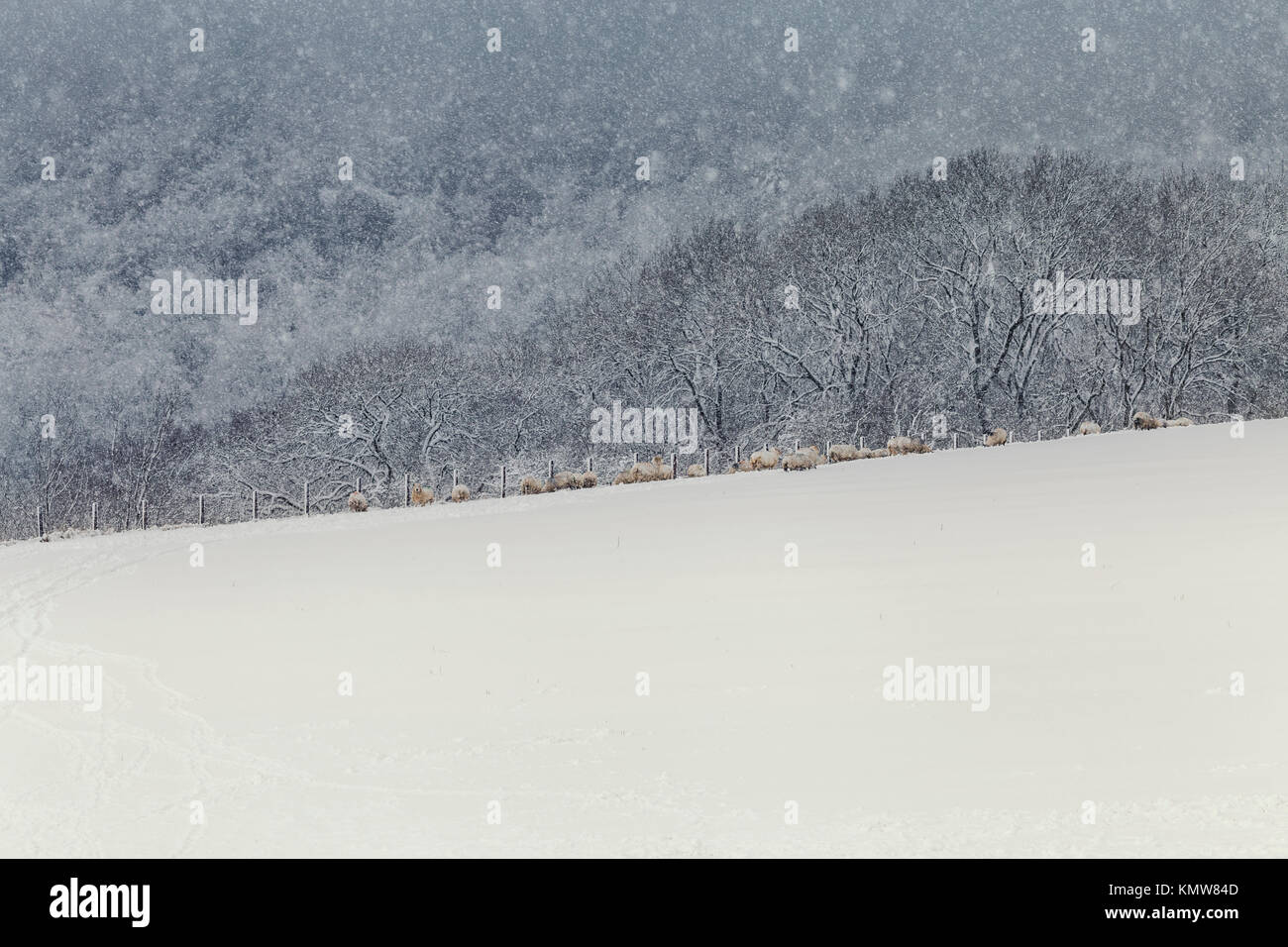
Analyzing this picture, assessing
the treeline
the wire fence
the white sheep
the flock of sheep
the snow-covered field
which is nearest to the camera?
the snow-covered field

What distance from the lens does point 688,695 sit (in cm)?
1245

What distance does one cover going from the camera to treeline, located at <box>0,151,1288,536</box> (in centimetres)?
5678

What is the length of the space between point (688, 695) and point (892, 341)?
5148cm

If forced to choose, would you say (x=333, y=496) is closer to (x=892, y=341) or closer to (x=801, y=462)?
(x=801, y=462)

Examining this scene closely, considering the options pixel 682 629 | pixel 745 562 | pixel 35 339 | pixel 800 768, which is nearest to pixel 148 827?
pixel 800 768

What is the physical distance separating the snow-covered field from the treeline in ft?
82.1

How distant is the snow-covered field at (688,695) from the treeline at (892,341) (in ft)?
82.1

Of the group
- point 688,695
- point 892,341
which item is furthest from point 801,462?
point 892,341

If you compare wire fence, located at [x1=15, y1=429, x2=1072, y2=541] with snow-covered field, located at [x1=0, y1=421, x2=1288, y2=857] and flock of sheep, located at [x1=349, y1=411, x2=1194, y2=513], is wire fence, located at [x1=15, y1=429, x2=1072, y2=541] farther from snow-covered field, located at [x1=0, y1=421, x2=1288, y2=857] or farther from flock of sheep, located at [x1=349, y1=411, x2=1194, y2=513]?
snow-covered field, located at [x1=0, y1=421, x2=1288, y2=857]

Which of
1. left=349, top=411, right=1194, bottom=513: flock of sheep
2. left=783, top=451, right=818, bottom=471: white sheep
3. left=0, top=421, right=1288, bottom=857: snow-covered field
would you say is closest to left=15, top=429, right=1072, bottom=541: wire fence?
left=349, top=411, right=1194, bottom=513: flock of sheep

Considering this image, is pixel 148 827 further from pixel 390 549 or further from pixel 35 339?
pixel 35 339

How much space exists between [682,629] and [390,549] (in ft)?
33.5

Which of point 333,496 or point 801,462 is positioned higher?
point 333,496

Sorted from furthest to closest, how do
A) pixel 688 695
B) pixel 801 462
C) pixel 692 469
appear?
pixel 692 469 < pixel 801 462 < pixel 688 695
